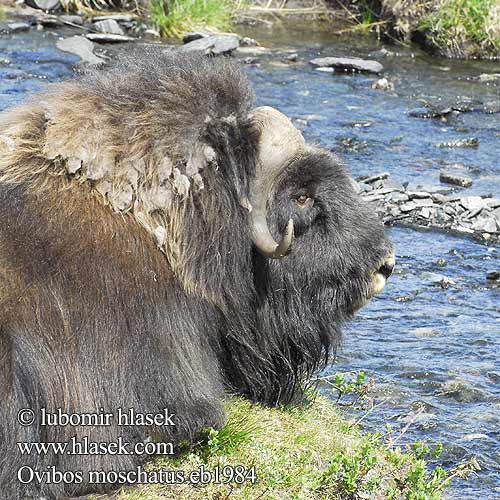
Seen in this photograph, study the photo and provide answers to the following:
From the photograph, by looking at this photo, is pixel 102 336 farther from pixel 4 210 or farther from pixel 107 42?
pixel 107 42

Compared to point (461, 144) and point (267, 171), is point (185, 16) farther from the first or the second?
point (267, 171)

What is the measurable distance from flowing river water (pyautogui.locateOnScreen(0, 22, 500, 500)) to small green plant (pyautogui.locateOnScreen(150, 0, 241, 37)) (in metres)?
0.52

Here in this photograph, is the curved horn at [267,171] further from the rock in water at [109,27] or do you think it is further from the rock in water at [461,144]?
the rock in water at [109,27]

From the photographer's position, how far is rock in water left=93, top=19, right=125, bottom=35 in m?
12.6

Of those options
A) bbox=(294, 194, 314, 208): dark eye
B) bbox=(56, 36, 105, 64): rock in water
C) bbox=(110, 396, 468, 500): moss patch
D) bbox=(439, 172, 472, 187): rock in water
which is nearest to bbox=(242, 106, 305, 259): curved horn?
bbox=(294, 194, 314, 208): dark eye

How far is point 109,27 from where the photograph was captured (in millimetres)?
12680

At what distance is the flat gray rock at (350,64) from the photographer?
11.9m

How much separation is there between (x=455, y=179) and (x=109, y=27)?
5885 millimetres

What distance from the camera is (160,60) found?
368cm

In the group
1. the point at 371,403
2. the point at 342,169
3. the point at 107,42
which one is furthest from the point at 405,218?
the point at 107,42

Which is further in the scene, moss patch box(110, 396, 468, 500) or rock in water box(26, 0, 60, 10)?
rock in water box(26, 0, 60, 10)

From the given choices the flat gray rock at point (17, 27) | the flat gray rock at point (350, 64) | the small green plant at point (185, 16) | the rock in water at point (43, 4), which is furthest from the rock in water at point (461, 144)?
the rock in water at point (43, 4)

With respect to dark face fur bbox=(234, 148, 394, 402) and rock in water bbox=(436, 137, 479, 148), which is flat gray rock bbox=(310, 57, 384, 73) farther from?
dark face fur bbox=(234, 148, 394, 402)

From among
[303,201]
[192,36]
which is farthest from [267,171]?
[192,36]
